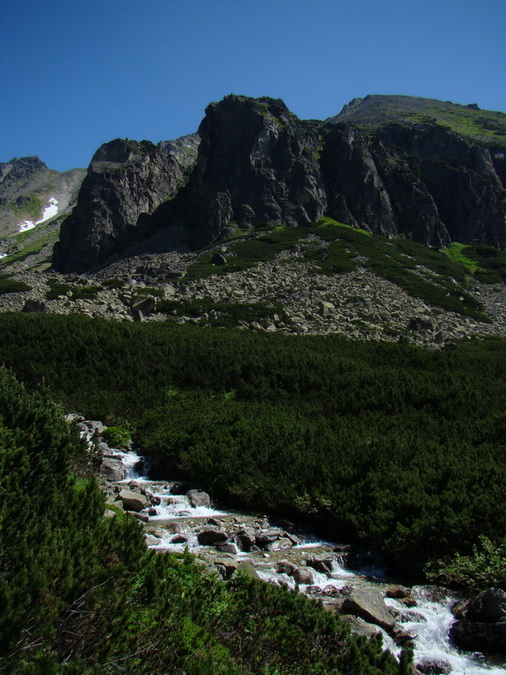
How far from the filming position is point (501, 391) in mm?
14523

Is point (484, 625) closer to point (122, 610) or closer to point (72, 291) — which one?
point (122, 610)

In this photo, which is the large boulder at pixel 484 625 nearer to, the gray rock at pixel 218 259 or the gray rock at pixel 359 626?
the gray rock at pixel 359 626

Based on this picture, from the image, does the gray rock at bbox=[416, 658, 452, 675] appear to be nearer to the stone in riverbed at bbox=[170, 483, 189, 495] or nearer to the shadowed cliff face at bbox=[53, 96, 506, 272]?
the stone in riverbed at bbox=[170, 483, 189, 495]

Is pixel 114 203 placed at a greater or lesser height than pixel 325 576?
greater

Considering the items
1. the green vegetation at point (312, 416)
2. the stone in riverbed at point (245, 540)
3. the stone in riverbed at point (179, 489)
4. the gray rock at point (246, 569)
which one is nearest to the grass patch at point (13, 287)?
the green vegetation at point (312, 416)

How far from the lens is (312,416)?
510 inches

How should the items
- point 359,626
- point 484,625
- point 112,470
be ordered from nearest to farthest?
1. point 359,626
2. point 484,625
3. point 112,470

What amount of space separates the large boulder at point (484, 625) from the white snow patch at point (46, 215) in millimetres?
182699

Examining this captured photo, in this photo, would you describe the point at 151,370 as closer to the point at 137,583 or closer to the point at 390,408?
the point at 390,408

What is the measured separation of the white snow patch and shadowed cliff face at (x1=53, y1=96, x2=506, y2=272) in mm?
97632

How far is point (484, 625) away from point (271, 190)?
64475mm

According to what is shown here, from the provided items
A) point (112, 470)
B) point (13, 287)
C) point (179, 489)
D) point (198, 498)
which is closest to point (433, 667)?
point (198, 498)

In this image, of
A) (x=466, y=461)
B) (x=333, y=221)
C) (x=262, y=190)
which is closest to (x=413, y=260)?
(x=333, y=221)

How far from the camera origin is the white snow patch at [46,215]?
16512 centimetres
